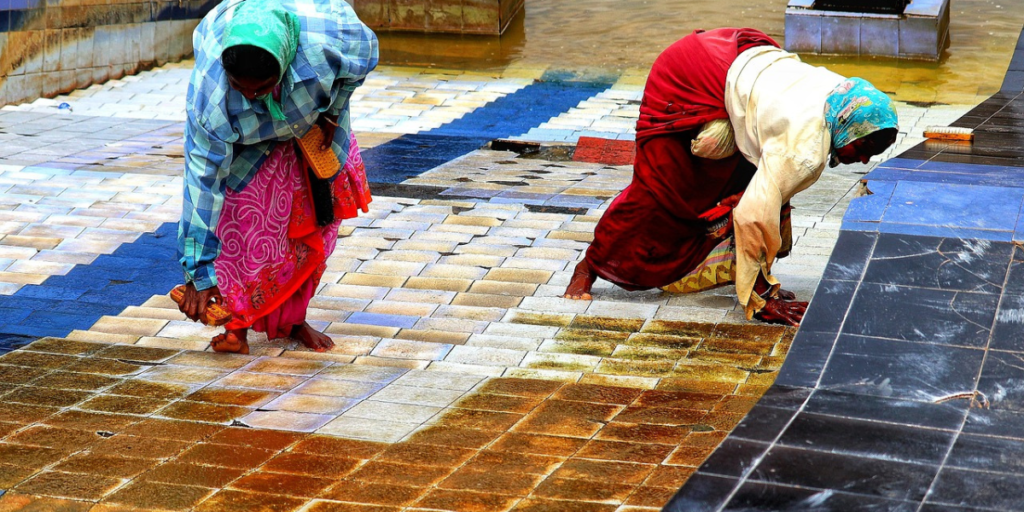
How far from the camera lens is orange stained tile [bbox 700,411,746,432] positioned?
11.8ft

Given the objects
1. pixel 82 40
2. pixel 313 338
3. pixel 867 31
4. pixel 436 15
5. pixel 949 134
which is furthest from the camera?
pixel 436 15

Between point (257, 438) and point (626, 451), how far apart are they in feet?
3.67

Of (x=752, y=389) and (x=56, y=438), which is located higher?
(x=56, y=438)

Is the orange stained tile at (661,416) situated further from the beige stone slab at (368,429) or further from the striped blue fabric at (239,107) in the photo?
the striped blue fabric at (239,107)

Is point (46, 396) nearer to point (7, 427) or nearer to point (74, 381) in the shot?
point (74, 381)

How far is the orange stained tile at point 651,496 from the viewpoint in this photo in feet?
9.91

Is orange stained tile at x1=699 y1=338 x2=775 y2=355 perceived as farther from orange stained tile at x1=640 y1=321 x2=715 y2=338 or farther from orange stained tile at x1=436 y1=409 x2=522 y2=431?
orange stained tile at x1=436 y1=409 x2=522 y2=431

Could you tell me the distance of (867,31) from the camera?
11.2 m

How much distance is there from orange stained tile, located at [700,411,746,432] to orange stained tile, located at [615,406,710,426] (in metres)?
0.02

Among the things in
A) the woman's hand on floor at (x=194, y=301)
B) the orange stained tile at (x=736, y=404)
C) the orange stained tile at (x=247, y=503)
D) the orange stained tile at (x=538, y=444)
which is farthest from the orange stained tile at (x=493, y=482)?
the woman's hand on floor at (x=194, y=301)

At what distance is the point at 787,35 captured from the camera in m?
11.4

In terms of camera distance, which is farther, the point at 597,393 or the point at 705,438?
the point at 597,393

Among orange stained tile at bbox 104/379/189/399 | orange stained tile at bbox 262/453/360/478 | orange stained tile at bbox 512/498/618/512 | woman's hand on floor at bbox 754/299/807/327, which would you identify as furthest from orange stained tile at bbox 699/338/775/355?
orange stained tile at bbox 104/379/189/399

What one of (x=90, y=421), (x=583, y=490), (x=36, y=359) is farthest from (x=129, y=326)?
(x=583, y=490)
